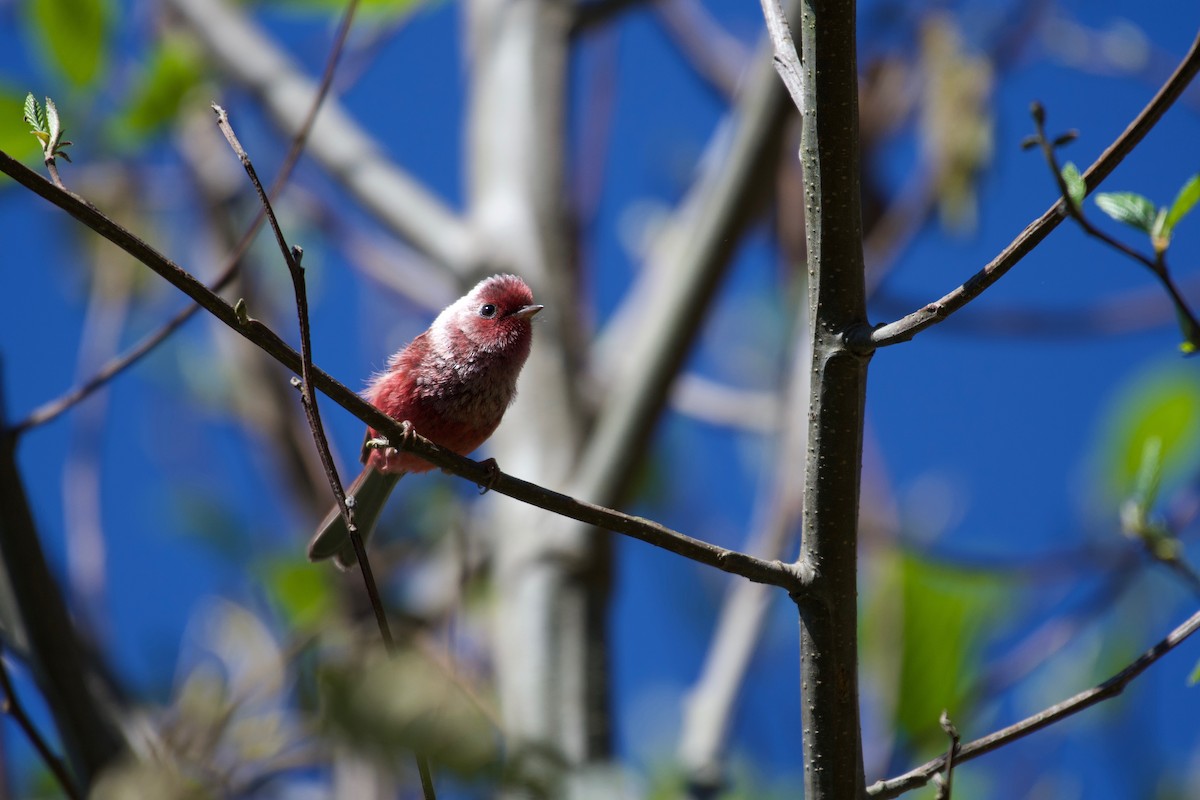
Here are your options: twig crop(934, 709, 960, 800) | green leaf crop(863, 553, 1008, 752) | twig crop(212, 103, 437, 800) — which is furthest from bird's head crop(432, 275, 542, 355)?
twig crop(934, 709, 960, 800)

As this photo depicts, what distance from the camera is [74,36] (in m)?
3.91

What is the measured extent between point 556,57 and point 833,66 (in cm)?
429

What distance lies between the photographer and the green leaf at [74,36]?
391 centimetres

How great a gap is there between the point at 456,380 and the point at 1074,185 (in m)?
2.21

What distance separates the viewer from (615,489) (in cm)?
458

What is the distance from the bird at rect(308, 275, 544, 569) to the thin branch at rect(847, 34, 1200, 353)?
1843mm

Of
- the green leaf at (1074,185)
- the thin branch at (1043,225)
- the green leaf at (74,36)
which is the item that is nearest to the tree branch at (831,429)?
the thin branch at (1043,225)

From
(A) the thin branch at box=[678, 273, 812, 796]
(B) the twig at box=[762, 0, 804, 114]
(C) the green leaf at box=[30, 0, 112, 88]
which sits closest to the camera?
(B) the twig at box=[762, 0, 804, 114]

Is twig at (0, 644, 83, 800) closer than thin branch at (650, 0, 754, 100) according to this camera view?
Yes

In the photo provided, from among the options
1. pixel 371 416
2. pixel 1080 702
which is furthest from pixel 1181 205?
pixel 371 416

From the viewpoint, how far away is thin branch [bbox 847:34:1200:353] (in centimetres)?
159

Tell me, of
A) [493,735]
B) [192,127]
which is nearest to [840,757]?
[493,735]

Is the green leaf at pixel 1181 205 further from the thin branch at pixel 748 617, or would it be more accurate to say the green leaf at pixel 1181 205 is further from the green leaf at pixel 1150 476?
the thin branch at pixel 748 617

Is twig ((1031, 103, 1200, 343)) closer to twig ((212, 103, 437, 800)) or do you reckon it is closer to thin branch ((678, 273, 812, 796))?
twig ((212, 103, 437, 800))
